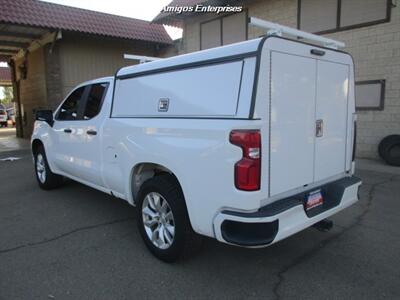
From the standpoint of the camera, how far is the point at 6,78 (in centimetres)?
2859

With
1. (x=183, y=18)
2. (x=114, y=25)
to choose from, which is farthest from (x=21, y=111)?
(x=183, y=18)

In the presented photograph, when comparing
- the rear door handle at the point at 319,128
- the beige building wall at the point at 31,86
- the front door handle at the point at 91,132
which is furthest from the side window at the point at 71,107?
the beige building wall at the point at 31,86

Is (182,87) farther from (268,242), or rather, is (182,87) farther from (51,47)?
(51,47)

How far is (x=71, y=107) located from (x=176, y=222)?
3.01m

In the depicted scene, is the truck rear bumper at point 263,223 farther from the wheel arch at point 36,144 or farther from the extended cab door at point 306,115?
the wheel arch at point 36,144

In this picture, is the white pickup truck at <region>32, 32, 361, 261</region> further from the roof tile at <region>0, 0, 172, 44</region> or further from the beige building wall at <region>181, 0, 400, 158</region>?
the roof tile at <region>0, 0, 172, 44</region>

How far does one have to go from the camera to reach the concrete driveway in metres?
2.94

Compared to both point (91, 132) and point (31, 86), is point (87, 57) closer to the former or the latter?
point (31, 86)

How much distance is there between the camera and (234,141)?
2.61 metres

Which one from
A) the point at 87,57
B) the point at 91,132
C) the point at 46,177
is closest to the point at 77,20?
the point at 87,57

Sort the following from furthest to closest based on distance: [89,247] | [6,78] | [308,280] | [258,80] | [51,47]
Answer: [6,78] → [51,47] → [89,247] → [308,280] → [258,80]

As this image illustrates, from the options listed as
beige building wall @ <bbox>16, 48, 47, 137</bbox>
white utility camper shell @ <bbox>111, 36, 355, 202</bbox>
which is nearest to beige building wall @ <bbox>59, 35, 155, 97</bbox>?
beige building wall @ <bbox>16, 48, 47, 137</bbox>

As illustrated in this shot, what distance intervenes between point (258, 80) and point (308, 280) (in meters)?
1.84

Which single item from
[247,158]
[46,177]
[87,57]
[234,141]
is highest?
[87,57]
